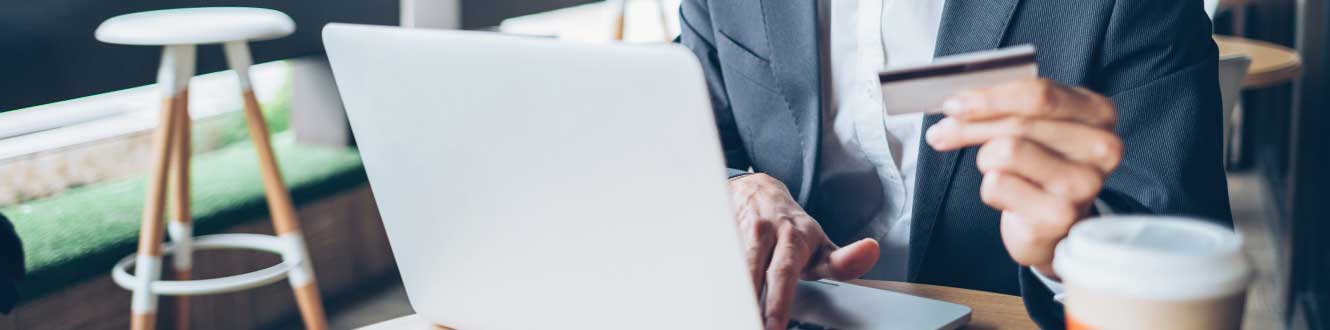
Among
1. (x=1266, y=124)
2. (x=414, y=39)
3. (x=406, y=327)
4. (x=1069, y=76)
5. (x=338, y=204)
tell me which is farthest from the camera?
(x=1266, y=124)

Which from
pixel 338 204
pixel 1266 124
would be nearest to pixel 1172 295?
pixel 338 204

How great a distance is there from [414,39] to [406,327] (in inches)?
12.9

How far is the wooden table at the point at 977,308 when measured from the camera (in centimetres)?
95

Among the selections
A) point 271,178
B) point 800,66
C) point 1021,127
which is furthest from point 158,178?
point 1021,127

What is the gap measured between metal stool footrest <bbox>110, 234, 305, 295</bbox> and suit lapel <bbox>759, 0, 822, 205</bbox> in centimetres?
141

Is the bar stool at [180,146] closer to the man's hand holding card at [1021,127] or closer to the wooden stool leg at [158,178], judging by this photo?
the wooden stool leg at [158,178]

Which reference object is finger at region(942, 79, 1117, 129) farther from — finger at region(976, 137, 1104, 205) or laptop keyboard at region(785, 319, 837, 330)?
laptop keyboard at region(785, 319, 837, 330)

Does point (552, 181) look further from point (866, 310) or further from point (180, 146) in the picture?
point (180, 146)

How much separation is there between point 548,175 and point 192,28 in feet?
5.64

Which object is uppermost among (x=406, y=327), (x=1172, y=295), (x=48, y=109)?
(x=1172, y=295)

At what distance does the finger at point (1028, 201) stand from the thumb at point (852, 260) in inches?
8.9

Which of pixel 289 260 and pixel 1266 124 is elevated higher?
Result: pixel 289 260

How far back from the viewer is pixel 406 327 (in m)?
0.99

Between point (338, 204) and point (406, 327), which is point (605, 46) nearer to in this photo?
point (406, 327)
